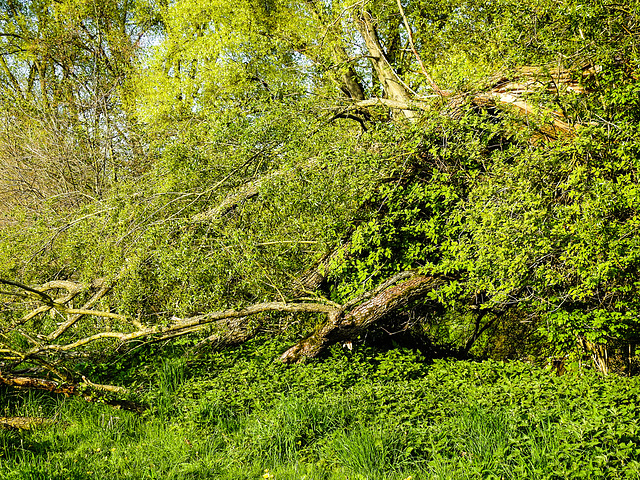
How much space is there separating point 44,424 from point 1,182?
881cm

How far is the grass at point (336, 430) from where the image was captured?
3.81 metres

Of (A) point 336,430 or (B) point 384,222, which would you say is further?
(B) point 384,222

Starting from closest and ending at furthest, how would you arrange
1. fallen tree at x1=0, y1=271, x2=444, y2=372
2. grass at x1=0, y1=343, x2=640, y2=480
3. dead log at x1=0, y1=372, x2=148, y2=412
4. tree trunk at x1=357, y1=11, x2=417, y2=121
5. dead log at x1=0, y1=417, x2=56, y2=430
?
1. grass at x1=0, y1=343, x2=640, y2=480
2. dead log at x1=0, y1=417, x2=56, y2=430
3. dead log at x1=0, y1=372, x2=148, y2=412
4. fallen tree at x1=0, y1=271, x2=444, y2=372
5. tree trunk at x1=357, y1=11, x2=417, y2=121

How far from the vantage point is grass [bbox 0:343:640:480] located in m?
3.81

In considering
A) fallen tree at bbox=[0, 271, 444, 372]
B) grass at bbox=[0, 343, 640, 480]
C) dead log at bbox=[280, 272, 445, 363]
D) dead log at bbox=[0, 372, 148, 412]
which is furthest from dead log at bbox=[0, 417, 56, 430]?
dead log at bbox=[280, 272, 445, 363]

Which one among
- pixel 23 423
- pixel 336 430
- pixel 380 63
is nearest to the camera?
pixel 336 430

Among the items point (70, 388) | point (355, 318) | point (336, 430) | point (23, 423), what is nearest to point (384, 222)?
point (355, 318)

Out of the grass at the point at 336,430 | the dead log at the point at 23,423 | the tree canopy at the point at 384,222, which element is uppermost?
the tree canopy at the point at 384,222

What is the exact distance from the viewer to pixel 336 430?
4410mm

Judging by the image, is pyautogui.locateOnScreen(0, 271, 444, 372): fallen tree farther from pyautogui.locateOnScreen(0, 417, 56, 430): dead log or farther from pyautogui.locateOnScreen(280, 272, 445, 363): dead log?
pyautogui.locateOnScreen(0, 417, 56, 430): dead log

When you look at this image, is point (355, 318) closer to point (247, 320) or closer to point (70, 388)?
point (247, 320)

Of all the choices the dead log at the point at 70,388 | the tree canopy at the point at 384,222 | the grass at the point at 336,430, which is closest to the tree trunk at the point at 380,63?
the tree canopy at the point at 384,222

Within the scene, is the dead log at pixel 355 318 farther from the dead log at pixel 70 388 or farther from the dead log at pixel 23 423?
the dead log at pixel 23 423

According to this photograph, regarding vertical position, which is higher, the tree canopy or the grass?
the tree canopy
